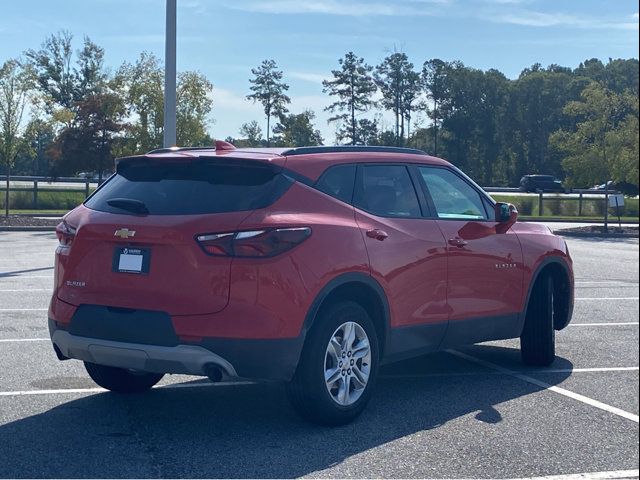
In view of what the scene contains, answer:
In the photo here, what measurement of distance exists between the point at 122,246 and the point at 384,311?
5.95ft

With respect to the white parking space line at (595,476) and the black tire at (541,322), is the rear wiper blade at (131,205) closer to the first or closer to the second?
the white parking space line at (595,476)

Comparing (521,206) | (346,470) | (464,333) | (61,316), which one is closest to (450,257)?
(464,333)

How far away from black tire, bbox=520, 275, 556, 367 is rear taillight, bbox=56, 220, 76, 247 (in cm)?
392

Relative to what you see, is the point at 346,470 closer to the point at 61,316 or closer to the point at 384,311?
the point at 384,311

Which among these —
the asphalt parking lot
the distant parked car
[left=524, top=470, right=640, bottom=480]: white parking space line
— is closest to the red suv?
the asphalt parking lot

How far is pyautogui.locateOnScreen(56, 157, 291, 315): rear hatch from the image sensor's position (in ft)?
19.1

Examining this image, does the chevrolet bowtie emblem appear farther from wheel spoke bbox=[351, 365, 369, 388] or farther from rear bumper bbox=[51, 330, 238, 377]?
wheel spoke bbox=[351, 365, 369, 388]

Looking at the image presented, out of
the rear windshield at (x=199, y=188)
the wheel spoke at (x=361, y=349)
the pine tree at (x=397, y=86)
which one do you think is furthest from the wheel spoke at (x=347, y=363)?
the pine tree at (x=397, y=86)

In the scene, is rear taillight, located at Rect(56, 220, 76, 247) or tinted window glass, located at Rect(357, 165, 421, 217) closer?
rear taillight, located at Rect(56, 220, 76, 247)

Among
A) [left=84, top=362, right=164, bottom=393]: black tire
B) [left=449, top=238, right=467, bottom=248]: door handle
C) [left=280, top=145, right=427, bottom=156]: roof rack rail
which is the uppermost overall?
[left=280, top=145, right=427, bottom=156]: roof rack rail

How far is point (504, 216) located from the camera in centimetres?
780

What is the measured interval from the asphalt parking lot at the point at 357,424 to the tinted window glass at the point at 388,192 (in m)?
1.41

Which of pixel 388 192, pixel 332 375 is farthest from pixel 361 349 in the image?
pixel 388 192

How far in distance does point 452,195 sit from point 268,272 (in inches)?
93.9
